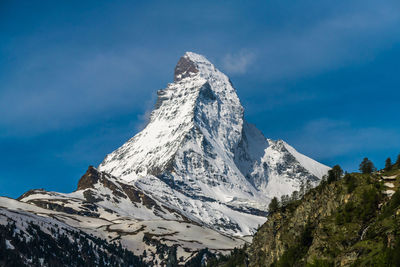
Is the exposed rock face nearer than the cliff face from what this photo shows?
No

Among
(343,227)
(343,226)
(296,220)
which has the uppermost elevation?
(296,220)

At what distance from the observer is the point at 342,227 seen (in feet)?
489

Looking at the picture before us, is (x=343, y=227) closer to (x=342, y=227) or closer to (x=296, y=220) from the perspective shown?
(x=342, y=227)

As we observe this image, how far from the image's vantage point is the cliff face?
12131 centimetres

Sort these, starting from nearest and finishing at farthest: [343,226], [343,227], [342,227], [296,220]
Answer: [343,227] < [342,227] < [343,226] < [296,220]

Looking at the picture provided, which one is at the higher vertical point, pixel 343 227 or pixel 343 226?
pixel 343 226

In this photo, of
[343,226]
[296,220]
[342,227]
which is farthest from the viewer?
[296,220]

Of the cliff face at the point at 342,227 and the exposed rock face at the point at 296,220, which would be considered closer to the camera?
the cliff face at the point at 342,227

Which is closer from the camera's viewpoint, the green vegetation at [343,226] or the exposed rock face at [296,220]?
the green vegetation at [343,226]

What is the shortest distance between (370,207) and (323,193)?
88.0 feet

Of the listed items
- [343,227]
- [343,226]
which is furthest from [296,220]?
[343,227]

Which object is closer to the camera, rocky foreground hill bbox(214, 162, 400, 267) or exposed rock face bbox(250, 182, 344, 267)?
rocky foreground hill bbox(214, 162, 400, 267)

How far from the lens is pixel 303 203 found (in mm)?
181250

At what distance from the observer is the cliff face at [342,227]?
398ft
